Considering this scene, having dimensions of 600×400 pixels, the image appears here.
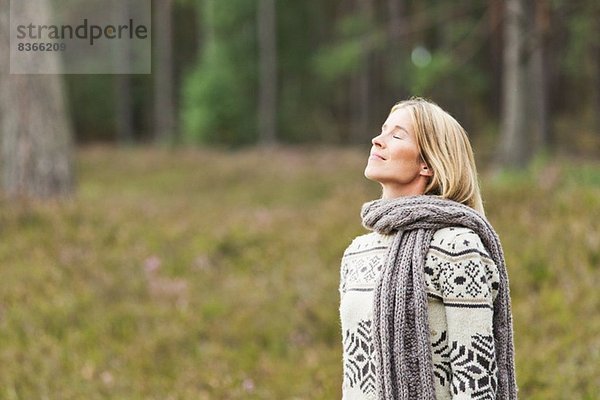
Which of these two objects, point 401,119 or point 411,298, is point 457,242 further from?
point 401,119

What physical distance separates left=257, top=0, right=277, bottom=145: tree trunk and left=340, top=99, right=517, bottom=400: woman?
1099 inches

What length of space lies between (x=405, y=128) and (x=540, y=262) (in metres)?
5.16

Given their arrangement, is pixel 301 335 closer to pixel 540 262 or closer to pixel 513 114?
pixel 540 262

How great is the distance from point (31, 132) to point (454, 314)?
9845 millimetres

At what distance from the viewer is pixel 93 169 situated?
77.3ft

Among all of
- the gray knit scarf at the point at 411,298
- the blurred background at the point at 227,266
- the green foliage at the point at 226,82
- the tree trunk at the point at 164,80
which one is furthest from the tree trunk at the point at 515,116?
the tree trunk at the point at 164,80

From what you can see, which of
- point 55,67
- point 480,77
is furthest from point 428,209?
point 480,77

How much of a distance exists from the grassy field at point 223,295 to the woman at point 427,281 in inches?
119

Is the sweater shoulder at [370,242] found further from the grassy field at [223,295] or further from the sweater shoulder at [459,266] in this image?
the grassy field at [223,295]

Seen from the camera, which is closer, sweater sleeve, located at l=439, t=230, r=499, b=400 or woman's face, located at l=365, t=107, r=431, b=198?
sweater sleeve, located at l=439, t=230, r=499, b=400

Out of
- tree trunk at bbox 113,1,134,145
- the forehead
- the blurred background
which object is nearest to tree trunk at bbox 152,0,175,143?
tree trunk at bbox 113,1,134,145

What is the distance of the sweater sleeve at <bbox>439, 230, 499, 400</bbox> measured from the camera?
2514mm

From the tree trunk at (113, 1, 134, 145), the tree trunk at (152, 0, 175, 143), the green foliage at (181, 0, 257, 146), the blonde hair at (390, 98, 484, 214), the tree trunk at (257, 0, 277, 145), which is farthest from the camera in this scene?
the tree trunk at (113, 1, 134, 145)

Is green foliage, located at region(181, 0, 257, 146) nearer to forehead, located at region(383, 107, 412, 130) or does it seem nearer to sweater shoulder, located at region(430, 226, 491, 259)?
forehead, located at region(383, 107, 412, 130)
